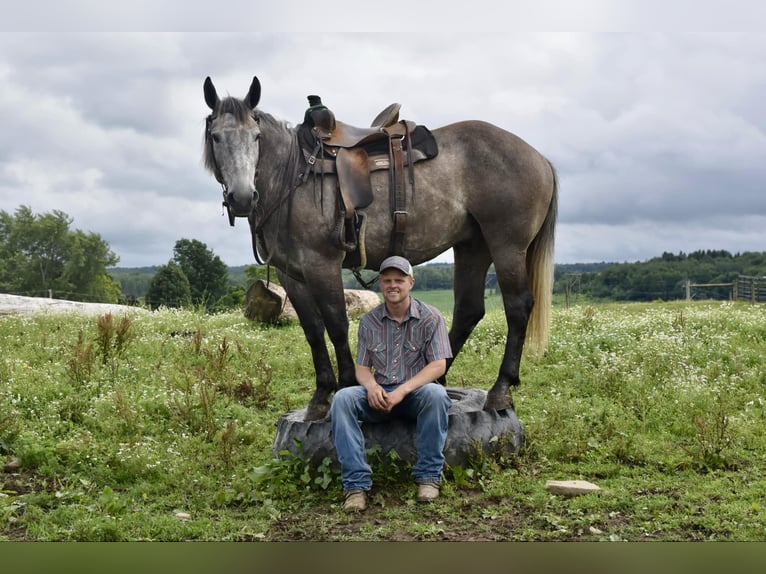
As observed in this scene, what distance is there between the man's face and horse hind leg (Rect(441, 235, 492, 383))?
168cm

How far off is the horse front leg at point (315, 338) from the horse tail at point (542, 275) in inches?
81.1

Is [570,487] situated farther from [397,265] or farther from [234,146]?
[234,146]

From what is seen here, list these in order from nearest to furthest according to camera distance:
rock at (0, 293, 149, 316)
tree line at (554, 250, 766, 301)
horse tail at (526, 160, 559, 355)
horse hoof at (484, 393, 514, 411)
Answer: horse hoof at (484, 393, 514, 411)
horse tail at (526, 160, 559, 355)
rock at (0, 293, 149, 316)
tree line at (554, 250, 766, 301)

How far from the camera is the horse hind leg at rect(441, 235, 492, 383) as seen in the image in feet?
22.8

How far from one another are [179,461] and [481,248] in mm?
3514

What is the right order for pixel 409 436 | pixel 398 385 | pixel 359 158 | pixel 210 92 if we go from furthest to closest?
pixel 359 158, pixel 409 436, pixel 210 92, pixel 398 385

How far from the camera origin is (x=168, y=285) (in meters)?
36.1

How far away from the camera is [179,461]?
6.52 meters

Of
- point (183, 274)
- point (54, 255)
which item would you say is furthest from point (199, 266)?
point (54, 255)

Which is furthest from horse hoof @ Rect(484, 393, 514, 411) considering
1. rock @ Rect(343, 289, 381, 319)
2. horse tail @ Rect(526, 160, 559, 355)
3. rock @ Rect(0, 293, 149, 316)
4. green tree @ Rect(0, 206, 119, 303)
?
green tree @ Rect(0, 206, 119, 303)

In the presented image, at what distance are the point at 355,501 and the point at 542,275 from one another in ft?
9.99

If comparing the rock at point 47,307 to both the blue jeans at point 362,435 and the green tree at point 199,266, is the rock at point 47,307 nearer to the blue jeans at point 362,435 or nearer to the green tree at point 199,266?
the blue jeans at point 362,435

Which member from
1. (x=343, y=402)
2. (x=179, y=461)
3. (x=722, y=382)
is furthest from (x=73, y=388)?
(x=722, y=382)

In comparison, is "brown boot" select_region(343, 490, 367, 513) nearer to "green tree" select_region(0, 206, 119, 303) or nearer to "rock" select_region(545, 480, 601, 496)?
"rock" select_region(545, 480, 601, 496)
